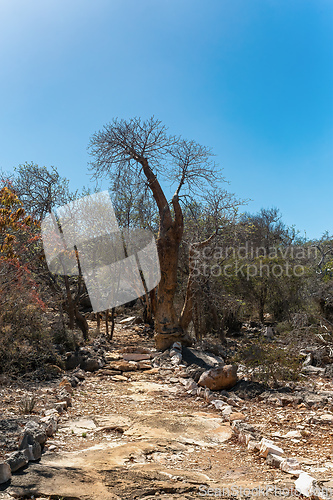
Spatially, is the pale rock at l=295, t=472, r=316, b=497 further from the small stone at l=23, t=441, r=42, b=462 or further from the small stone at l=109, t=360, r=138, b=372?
the small stone at l=109, t=360, r=138, b=372

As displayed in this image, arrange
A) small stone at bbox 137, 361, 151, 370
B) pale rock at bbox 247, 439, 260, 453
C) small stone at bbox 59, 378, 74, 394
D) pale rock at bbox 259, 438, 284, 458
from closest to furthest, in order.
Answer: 1. pale rock at bbox 259, 438, 284, 458
2. pale rock at bbox 247, 439, 260, 453
3. small stone at bbox 59, 378, 74, 394
4. small stone at bbox 137, 361, 151, 370

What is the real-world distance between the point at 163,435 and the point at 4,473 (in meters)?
2.06

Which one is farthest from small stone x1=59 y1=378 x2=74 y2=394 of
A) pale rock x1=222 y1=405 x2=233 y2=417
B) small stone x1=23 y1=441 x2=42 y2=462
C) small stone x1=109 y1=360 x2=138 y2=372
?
small stone x1=23 y1=441 x2=42 y2=462

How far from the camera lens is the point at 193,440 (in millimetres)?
4621

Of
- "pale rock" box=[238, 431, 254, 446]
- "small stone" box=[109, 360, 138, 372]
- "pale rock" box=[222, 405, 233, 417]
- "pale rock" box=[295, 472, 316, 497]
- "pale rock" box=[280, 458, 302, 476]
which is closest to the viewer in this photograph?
"pale rock" box=[295, 472, 316, 497]

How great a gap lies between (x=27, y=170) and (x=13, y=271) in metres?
7.64

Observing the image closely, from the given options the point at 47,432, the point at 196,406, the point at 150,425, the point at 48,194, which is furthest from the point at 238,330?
the point at 47,432

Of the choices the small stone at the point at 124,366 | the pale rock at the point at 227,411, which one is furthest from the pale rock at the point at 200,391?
the small stone at the point at 124,366

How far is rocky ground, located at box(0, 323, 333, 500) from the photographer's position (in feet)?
10.7

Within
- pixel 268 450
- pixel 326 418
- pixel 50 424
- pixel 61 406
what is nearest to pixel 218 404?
pixel 326 418

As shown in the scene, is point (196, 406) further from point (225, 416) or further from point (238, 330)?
point (238, 330)

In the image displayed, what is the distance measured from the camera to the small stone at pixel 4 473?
3123 mm

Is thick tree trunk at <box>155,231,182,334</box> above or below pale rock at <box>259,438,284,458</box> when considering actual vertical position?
above

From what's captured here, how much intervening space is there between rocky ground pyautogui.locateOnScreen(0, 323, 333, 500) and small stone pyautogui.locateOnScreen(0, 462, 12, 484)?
7cm
